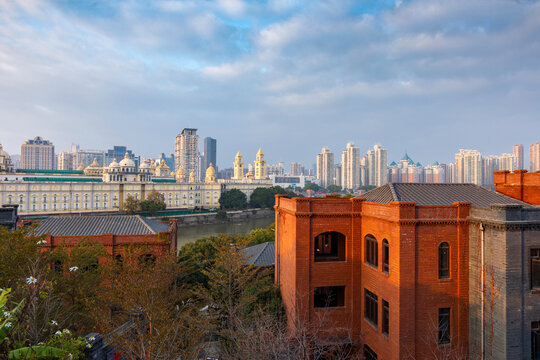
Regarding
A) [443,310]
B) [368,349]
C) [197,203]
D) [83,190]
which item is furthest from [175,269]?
[197,203]

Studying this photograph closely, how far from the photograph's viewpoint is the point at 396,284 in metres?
13.9

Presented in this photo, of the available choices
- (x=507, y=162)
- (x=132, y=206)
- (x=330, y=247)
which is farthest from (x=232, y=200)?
(x=507, y=162)

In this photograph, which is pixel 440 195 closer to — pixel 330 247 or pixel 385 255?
pixel 385 255

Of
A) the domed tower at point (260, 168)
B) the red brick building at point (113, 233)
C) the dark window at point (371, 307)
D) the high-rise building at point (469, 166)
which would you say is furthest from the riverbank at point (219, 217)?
the high-rise building at point (469, 166)

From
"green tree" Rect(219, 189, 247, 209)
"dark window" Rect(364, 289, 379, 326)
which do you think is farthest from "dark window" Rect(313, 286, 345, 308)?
"green tree" Rect(219, 189, 247, 209)

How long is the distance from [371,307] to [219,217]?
82.8 metres

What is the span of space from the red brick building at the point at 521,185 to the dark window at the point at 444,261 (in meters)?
6.66

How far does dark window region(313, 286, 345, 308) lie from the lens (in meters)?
17.3

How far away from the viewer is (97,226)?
23625 mm

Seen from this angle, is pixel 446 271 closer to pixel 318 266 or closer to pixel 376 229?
pixel 376 229

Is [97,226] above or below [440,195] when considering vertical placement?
below

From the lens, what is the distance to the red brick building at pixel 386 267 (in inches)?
543

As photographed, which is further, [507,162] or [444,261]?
[507,162]

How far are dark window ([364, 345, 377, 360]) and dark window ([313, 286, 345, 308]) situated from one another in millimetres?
2289
